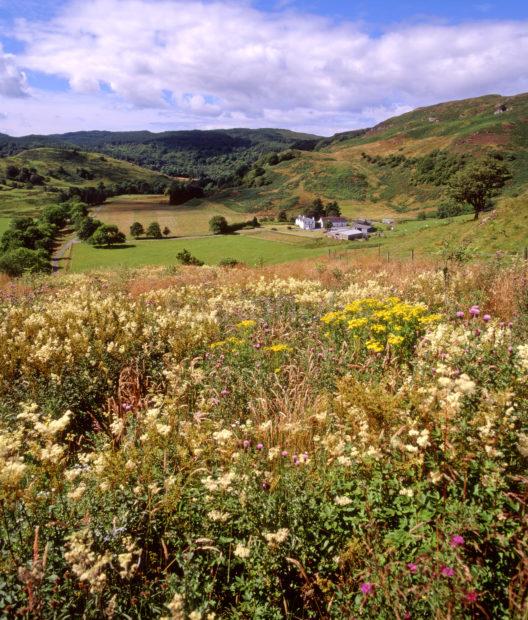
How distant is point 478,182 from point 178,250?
46.8 m

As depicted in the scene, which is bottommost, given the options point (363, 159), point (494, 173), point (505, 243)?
point (505, 243)

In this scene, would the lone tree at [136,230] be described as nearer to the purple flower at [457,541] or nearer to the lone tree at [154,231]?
the lone tree at [154,231]

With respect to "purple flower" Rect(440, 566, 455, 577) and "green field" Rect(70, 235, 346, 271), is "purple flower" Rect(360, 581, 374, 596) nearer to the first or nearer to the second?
"purple flower" Rect(440, 566, 455, 577)

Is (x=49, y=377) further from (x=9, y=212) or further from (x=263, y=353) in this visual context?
(x=9, y=212)

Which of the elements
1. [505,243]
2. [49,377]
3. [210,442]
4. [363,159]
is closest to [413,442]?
[210,442]

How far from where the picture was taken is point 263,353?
6.05 m

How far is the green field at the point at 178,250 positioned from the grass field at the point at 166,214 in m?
14.9

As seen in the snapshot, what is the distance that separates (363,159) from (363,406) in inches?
7574

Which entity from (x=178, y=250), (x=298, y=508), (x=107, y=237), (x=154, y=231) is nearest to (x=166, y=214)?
(x=154, y=231)

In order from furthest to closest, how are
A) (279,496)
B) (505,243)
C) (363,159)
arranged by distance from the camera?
1. (363,159)
2. (505,243)
3. (279,496)

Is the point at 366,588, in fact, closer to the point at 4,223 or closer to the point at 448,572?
the point at 448,572

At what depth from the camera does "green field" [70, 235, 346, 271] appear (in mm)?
63031

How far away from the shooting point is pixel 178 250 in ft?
235

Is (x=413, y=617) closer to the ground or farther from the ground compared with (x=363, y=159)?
closer to the ground
